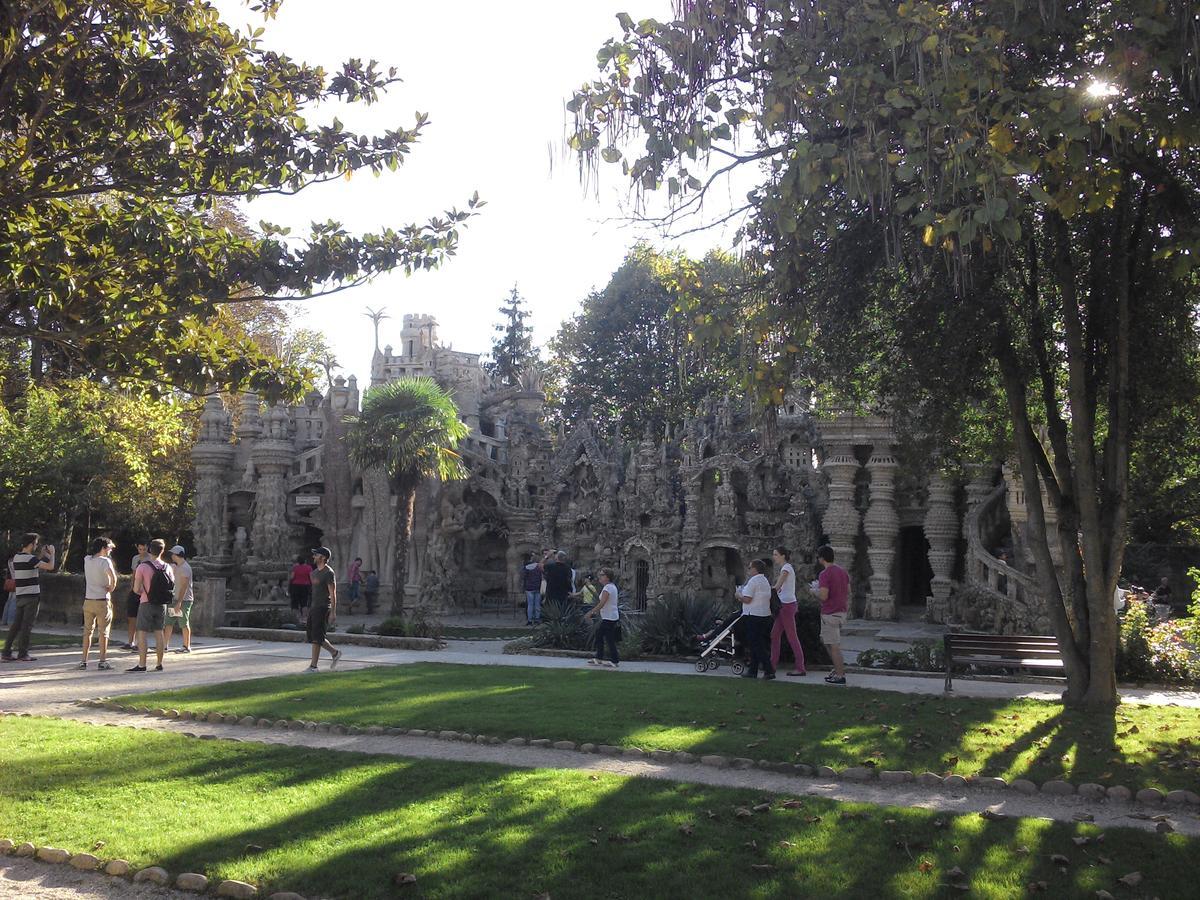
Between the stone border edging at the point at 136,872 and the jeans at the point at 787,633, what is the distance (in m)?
9.46

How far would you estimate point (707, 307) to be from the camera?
1084cm

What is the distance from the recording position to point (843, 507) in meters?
24.4

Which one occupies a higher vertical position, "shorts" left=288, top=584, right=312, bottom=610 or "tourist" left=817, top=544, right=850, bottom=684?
"tourist" left=817, top=544, right=850, bottom=684

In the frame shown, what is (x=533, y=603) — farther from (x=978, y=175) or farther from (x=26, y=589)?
(x=978, y=175)

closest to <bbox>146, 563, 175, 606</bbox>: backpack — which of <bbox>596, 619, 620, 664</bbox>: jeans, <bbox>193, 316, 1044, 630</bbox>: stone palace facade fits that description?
<bbox>596, 619, 620, 664</bbox>: jeans

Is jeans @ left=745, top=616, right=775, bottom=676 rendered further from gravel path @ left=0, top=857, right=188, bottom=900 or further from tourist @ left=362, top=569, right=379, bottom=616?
tourist @ left=362, top=569, right=379, bottom=616

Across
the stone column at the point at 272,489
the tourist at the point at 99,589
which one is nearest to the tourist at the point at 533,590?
the stone column at the point at 272,489

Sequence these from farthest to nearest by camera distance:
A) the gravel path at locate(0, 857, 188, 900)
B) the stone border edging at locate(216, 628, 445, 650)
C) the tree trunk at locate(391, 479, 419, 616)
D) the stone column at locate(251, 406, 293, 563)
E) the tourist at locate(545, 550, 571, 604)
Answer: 1. the stone column at locate(251, 406, 293, 563)
2. the tree trunk at locate(391, 479, 419, 616)
3. the tourist at locate(545, 550, 571, 604)
4. the stone border edging at locate(216, 628, 445, 650)
5. the gravel path at locate(0, 857, 188, 900)

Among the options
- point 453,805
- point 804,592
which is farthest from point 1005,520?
point 453,805

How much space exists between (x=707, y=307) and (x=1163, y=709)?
22.5 ft

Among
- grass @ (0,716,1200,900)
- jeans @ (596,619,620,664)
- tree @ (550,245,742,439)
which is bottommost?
grass @ (0,716,1200,900)

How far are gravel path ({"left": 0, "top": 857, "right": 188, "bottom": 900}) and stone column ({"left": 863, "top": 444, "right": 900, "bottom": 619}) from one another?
66.6 feet

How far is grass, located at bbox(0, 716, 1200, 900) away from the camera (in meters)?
5.80

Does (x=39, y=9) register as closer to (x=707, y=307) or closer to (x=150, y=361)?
(x=150, y=361)
